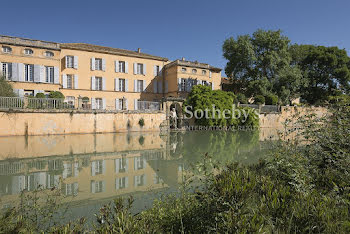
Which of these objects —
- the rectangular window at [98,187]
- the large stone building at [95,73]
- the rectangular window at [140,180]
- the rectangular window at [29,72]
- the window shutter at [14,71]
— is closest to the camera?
the rectangular window at [98,187]

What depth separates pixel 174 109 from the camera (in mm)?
23531

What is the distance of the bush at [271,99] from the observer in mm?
27019

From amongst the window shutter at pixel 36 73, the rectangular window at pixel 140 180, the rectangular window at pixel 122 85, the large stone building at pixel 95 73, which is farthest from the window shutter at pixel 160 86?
the rectangular window at pixel 140 180

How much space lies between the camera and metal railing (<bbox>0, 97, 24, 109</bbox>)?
48.7 ft

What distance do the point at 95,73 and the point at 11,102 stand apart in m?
9.82

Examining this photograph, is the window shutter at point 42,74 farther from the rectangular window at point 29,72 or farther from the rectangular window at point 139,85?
the rectangular window at point 139,85

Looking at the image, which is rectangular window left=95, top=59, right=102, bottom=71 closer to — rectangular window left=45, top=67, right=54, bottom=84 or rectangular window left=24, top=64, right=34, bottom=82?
rectangular window left=45, top=67, right=54, bottom=84

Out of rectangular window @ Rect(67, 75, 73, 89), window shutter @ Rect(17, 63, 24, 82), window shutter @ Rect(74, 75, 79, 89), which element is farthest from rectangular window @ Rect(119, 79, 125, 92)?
window shutter @ Rect(17, 63, 24, 82)

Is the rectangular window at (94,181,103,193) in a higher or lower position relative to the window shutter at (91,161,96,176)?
lower

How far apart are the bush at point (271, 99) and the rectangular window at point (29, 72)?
86.0 feet

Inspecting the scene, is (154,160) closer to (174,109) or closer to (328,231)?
(328,231)

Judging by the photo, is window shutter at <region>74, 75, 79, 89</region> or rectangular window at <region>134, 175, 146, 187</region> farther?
window shutter at <region>74, 75, 79, 89</region>

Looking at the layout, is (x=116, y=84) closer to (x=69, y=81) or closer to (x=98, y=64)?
(x=98, y=64)

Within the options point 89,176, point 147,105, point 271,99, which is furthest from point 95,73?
point 271,99
